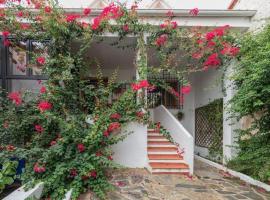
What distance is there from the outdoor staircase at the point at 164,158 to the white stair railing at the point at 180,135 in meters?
0.19

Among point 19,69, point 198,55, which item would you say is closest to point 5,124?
point 19,69

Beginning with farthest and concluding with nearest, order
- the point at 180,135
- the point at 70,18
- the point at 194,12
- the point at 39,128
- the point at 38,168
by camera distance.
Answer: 1. the point at 180,135
2. the point at 194,12
3. the point at 70,18
4. the point at 39,128
5. the point at 38,168

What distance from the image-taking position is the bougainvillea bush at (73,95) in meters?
5.20

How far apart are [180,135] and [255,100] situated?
2402mm

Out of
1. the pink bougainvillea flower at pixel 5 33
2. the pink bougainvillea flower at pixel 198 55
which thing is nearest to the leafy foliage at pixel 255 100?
the pink bougainvillea flower at pixel 198 55

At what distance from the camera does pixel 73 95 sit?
20.4 ft

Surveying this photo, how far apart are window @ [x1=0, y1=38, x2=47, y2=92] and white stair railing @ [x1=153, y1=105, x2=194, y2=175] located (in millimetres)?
4127

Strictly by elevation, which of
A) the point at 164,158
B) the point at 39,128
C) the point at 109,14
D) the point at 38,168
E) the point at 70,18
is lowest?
the point at 164,158

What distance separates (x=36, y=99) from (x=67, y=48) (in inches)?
60.4

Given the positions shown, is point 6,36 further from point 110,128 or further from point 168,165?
point 168,165

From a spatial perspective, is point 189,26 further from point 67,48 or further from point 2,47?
point 2,47

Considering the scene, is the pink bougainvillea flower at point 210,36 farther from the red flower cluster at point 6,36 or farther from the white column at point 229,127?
the red flower cluster at point 6,36

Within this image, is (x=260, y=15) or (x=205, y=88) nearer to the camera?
(x=260, y=15)

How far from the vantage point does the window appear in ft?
22.7
